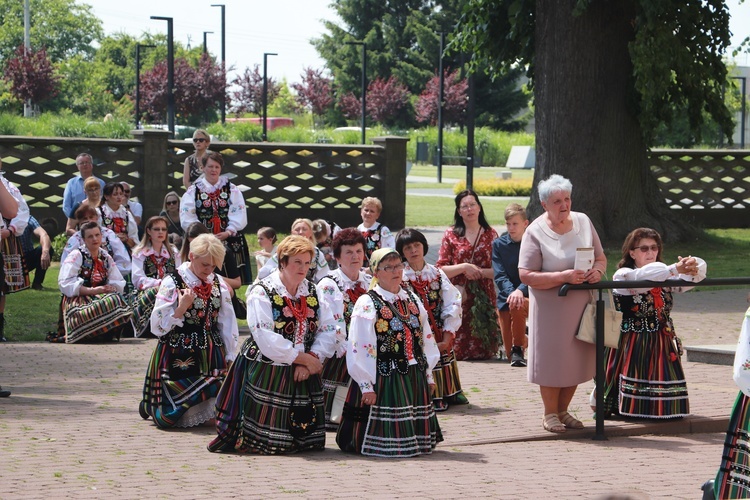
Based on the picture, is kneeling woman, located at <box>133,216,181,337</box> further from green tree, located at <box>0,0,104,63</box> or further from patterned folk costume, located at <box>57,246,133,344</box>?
green tree, located at <box>0,0,104,63</box>

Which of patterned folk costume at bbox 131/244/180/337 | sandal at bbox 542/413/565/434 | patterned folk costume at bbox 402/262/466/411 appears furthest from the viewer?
patterned folk costume at bbox 131/244/180/337

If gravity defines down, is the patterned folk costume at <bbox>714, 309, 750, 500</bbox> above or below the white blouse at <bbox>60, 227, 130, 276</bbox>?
below

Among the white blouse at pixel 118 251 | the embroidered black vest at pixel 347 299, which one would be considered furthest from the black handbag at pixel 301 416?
the white blouse at pixel 118 251

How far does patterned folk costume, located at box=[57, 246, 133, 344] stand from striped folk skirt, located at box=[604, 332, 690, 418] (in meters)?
5.81

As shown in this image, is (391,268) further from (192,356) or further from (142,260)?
(142,260)

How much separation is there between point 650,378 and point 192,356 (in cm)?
341

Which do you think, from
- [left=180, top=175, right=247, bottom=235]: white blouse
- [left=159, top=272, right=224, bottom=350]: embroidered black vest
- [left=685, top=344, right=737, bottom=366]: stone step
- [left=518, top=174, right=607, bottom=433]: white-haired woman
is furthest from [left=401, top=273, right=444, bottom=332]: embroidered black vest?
[left=180, top=175, right=247, bottom=235]: white blouse

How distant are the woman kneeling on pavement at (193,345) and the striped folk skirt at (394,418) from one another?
1326 millimetres

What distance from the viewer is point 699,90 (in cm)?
2145

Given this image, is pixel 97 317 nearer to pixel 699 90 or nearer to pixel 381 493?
pixel 381 493

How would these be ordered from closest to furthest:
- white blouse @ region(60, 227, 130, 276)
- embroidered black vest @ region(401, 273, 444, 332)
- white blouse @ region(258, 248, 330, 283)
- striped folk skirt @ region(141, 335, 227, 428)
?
striped folk skirt @ region(141, 335, 227, 428) → embroidered black vest @ region(401, 273, 444, 332) → white blouse @ region(258, 248, 330, 283) → white blouse @ region(60, 227, 130, 276)

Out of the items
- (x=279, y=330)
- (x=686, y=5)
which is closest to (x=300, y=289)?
(x=279, y=330)

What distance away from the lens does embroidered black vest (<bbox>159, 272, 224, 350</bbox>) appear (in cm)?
900

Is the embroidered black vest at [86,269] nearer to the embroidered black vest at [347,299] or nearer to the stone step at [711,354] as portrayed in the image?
the embroidered black vest at [347,299]
